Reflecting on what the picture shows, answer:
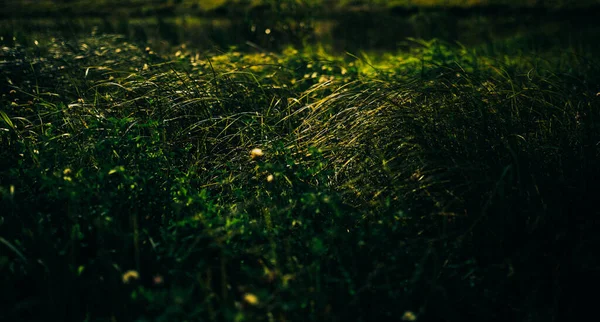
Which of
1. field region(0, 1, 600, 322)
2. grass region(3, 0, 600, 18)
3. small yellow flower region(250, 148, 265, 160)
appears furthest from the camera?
grass region(3, 0, 600, 18)

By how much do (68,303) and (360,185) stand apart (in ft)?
3.94

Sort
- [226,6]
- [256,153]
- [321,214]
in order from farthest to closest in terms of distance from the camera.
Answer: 1. [226,6]
2. [321,214]
3. [256,153]

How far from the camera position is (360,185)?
7.16 ft

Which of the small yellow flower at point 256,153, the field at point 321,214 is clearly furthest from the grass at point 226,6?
the small yellow flower at point 256,153

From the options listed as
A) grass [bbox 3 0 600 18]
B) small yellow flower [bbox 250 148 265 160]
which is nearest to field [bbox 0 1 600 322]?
small yellow flower [bbox 250 148 265 160]

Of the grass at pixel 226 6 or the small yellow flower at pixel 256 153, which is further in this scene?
the grass at pixel 226 6

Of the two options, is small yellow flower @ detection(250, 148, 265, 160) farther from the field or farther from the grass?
the grass

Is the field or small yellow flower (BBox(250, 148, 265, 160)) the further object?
small yellow flower (BBox(250, 148, 265, 160))

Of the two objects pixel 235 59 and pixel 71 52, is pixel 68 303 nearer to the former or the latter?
pixel 235 59

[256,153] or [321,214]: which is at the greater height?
[256,153]

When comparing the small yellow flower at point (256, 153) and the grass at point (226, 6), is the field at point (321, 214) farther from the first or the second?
the grass at point (226, 6)

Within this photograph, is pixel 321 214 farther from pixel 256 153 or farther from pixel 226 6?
pixel 226 6

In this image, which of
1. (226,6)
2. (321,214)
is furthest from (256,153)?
(226,6)

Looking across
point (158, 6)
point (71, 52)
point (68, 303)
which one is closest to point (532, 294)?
point (68, 303)
